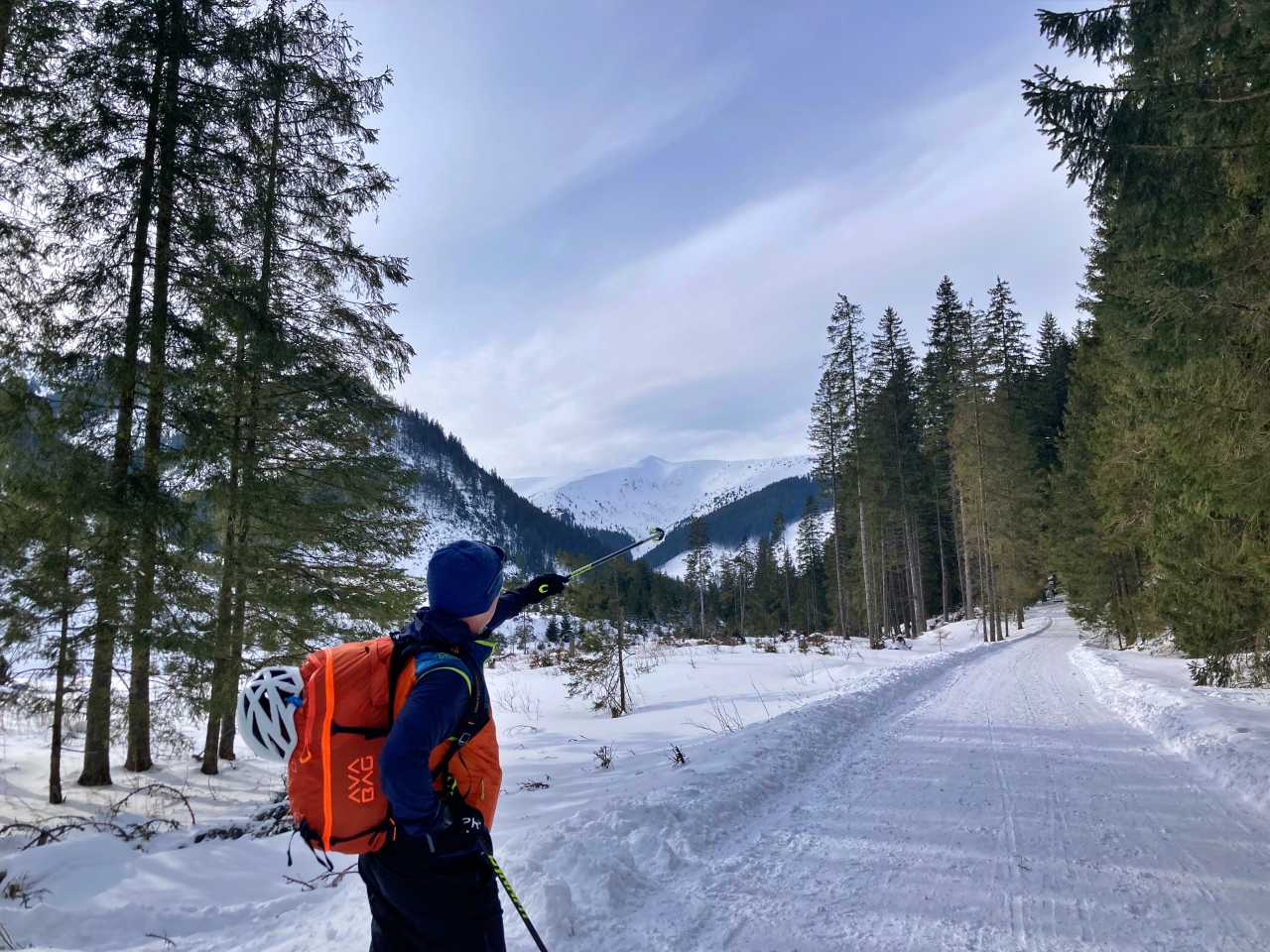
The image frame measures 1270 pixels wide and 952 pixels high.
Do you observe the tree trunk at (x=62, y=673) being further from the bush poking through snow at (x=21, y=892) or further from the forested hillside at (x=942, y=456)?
the forested hillside at (x=942, y=456)

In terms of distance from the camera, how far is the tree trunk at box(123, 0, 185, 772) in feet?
27.7

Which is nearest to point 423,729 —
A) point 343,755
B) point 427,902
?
point 343,755

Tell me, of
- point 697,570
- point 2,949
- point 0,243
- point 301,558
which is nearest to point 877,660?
point 301,558

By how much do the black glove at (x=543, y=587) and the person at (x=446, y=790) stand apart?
94cm

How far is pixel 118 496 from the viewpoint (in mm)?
8336

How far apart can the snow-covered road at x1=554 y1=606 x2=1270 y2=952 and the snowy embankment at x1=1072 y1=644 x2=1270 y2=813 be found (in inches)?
10.3

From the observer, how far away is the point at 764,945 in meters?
3.56

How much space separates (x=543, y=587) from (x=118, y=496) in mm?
7595

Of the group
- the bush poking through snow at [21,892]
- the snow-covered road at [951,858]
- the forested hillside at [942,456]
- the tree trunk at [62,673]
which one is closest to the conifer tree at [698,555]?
the forested hillside at [942,456]

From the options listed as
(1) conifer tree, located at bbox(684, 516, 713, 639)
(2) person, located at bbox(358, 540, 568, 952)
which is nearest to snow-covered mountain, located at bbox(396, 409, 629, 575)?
(1) conifer tree, located at bbox(684, 516, 713, 639)

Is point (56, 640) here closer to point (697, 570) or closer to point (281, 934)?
point (281, 934)

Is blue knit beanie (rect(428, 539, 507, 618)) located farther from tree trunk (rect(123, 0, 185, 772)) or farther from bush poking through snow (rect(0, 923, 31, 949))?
tree trunk (rect(123, 0, 185, 772))

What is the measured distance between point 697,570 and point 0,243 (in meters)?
69.1

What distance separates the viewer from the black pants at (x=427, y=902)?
238 centimetres
